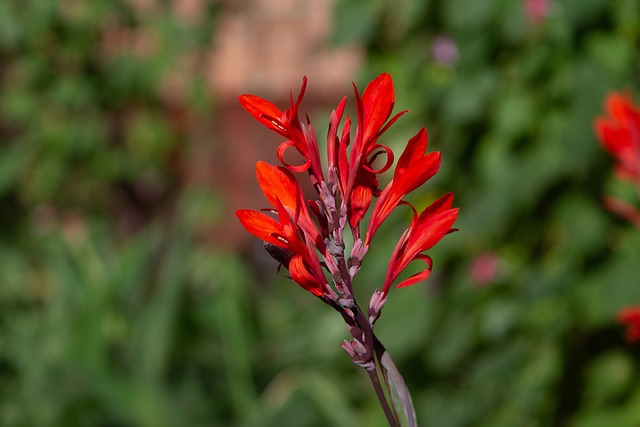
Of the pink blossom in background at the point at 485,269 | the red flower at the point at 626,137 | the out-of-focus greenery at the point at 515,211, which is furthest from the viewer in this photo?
the pink blossom in background at the point at 485,269

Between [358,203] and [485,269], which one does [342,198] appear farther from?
[485,269]

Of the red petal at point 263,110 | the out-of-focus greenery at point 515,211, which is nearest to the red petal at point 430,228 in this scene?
the red petal at point 263,110

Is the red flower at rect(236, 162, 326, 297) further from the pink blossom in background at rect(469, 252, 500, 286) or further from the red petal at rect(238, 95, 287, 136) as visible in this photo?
the pink blossom in background at rect(469, 252, 500, 286)

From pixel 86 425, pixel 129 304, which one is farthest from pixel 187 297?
pixel 86 425

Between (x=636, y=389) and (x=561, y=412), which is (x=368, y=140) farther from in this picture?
(x=561, y=412)

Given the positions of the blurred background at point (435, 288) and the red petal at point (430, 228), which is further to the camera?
the blurred background at point (435, 288)

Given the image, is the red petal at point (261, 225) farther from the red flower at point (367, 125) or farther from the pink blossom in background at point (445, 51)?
the pink blossom in background at point (445, 51)
